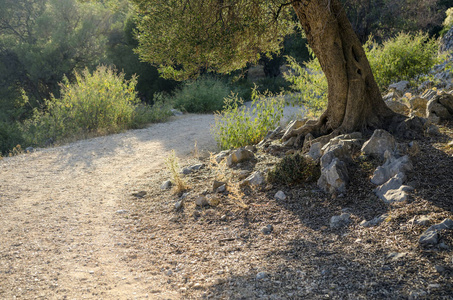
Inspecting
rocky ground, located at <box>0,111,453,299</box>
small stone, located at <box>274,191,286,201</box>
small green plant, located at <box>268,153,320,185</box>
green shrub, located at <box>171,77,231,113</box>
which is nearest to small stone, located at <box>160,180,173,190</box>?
rocky ground, located at <box>0,111,453,299</box>

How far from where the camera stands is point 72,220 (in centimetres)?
520

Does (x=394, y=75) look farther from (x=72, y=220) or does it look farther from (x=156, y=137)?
(x=72, y=220)

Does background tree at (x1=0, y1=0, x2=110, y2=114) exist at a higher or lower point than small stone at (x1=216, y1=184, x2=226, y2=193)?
higher

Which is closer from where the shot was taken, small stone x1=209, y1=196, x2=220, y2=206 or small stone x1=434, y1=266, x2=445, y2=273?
small stone x1=434, y1=266, x2=445, y2=273

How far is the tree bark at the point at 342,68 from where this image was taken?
5.57 meters

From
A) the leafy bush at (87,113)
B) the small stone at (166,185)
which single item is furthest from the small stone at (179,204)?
the leafy bush at (87,113)

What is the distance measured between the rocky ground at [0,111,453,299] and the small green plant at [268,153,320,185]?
0.10m

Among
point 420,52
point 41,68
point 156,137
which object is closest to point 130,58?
point 41,68

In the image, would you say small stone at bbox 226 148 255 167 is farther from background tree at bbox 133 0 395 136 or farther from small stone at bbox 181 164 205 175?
background tree at bbox 133 0 395 136

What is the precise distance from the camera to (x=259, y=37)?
661 cm

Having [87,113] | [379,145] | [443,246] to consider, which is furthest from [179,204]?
[87,113]

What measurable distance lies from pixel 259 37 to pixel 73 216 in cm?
410

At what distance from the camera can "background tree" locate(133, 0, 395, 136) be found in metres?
5.69

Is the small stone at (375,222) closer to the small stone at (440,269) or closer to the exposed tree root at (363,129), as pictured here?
the small stone at (440,269)
